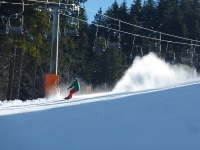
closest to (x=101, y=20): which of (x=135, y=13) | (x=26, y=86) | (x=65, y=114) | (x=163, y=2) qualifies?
(x=135, y=13)

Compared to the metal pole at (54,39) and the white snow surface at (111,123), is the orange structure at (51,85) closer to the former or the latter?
the metal pole at (54,39)

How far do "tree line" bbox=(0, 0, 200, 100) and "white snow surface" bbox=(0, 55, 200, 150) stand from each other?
1844cm

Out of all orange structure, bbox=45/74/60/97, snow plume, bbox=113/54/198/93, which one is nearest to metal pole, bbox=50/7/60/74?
orange structure, bbox=45/74/60/97

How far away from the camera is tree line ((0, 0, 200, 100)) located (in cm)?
4303

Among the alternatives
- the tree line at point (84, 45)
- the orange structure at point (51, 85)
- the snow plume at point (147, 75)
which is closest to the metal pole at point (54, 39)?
the orange structure at point (51, 85)

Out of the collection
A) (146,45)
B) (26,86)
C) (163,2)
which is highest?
(163,2)

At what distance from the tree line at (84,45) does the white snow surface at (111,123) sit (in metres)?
18.4

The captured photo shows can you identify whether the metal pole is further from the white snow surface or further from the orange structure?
the white snow surface

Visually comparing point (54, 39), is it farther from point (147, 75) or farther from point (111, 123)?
point (147, 75)

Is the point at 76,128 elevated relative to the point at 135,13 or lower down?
lower down

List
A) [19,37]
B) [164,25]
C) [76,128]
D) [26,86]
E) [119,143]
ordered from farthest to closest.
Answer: [164,25] → [26,86] → [19,37] → [76,128] → [119,143]

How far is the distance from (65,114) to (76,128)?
7.53 feet

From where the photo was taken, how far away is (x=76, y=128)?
1930cm

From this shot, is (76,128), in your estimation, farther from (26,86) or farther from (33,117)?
(26,86)
